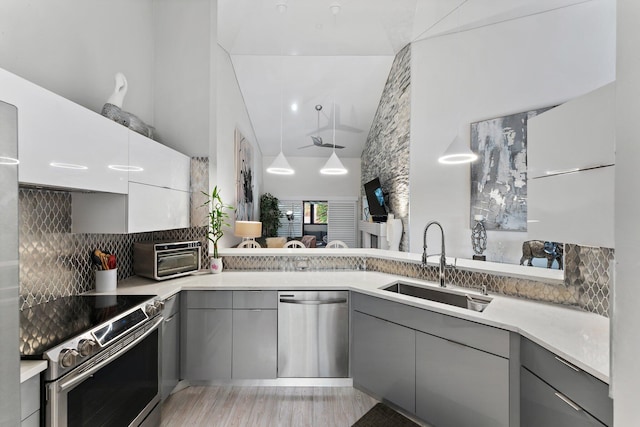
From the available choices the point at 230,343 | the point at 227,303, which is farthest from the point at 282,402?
the point at 227,303

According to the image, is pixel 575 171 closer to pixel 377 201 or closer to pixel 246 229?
pixel 246 229

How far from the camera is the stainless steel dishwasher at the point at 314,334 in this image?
2.40 m

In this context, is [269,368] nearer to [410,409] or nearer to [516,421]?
[410,409]

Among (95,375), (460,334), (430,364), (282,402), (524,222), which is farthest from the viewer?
(524,222)

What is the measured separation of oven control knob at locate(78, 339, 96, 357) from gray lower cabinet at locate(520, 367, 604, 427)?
210 cm

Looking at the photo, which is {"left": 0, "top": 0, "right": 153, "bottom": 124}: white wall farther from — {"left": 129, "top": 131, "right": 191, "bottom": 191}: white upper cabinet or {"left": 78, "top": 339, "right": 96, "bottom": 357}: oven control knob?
{"left": 78, "top": 339, "right": 96, "bottom": 357}: oven control knob

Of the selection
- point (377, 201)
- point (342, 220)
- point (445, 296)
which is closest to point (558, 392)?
point (445, 296)

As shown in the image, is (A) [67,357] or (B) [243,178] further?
(B) [243,178]

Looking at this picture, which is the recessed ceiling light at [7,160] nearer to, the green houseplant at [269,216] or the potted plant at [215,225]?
the potted plant at [215,225]

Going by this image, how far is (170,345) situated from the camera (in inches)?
88.5

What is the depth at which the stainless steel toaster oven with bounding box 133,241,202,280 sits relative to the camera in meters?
2.49

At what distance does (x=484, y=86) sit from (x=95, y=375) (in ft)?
16.1

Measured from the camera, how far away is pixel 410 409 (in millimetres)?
1995

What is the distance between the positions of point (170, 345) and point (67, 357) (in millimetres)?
1099
